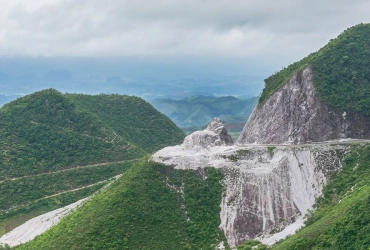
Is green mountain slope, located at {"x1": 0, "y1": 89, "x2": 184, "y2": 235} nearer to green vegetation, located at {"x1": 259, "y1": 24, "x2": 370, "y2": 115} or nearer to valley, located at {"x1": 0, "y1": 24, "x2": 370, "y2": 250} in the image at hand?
valley, located at {"x1": 0, "y1": 24, "x2": 370, "y2": 250}

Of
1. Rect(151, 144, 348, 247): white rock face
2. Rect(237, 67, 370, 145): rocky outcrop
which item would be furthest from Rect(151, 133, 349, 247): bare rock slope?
Rect(237, 67, 370, 145): rocky outcrop

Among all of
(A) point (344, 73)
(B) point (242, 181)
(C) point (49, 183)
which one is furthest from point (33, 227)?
(A) point (344, 73)

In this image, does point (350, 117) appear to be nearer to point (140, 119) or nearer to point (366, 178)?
point (366, 178)

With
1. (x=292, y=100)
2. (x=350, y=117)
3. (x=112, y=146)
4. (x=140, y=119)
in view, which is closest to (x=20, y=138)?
(x=112, y=146)

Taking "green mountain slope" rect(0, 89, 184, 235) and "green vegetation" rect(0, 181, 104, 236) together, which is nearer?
"green vegetation" rect(0, 181, 104, 236)

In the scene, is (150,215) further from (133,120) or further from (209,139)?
(133,120)

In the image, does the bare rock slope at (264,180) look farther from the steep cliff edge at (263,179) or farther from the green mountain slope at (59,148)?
the green mountain slope at (59,148)
